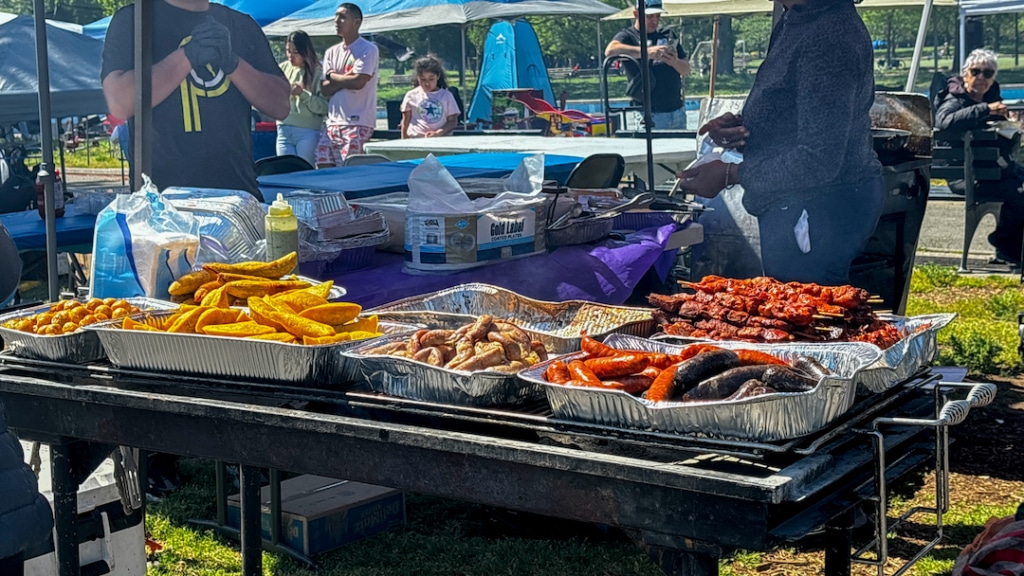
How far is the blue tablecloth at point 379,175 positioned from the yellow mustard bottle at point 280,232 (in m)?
1.05

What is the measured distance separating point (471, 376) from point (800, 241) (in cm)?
292

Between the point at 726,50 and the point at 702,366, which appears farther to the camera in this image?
the point at 726,50

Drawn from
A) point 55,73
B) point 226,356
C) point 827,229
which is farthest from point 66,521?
point 55,73

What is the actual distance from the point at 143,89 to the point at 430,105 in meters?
6.45

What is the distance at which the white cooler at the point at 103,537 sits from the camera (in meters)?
3.15

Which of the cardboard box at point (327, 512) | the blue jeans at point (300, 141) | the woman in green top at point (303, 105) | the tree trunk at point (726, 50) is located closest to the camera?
the cardboard box at point (327, 512)

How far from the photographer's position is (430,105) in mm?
10555

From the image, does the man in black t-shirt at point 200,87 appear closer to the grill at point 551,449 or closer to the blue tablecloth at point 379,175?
the blue tablecloth at point 379,175

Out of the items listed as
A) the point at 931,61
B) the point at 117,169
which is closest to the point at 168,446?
the point at 117,169

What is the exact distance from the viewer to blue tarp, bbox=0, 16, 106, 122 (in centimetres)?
1152

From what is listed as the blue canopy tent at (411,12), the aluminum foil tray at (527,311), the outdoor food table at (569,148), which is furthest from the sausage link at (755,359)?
the blue canopy tent at (411,12)

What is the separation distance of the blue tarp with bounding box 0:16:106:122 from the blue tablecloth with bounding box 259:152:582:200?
6820 mm

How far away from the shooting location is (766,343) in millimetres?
2846

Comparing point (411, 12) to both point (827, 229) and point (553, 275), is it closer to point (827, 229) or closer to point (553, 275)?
point (827, 229)
